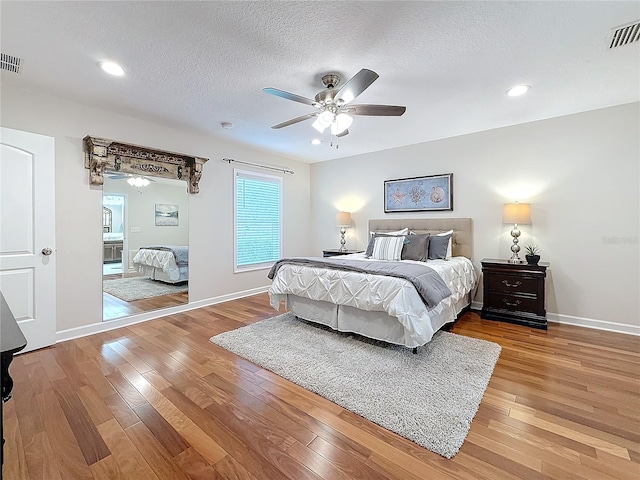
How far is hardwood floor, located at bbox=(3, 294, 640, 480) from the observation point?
1.45m

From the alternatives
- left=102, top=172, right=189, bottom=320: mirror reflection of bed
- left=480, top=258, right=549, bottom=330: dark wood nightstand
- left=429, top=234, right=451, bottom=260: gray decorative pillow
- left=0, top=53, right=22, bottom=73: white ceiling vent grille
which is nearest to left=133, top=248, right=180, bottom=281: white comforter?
left=102, top=172, right=189, bottom=320: mirror reflection of bed

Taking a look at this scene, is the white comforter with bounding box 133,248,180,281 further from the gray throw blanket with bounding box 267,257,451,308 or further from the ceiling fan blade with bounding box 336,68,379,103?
the ceiling fan blade with bounding box 336,68,379,103

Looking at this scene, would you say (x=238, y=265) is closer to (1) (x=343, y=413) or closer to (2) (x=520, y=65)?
(1) (x=343, y=413)

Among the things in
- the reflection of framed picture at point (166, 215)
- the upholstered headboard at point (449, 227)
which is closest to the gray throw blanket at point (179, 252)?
the reflection of framed picture at point (166, 215)

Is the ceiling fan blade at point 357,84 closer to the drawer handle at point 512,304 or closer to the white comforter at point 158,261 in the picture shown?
the drawer handle at point 512,304

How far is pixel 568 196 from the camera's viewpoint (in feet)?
11.5

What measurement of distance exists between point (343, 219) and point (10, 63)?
170 inches

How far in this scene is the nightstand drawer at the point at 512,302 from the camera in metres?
3.41

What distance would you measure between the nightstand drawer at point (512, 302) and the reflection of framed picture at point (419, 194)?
1426 mm

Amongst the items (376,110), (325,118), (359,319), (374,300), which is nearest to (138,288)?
(359,319)

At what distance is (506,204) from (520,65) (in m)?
1.79

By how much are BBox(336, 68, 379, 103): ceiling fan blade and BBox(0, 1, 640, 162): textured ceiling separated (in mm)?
302

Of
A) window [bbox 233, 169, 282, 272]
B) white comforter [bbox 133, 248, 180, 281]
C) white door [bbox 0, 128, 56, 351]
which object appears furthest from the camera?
window [bbox 233, 169, 282, 272]

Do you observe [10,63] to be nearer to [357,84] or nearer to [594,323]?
[357,84]
